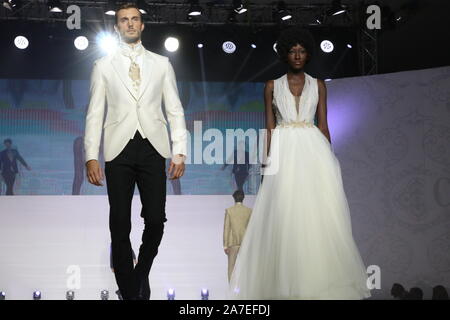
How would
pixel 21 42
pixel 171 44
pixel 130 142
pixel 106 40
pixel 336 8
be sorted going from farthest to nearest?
pixel 171 44 < pixel 21 42 < pixel 106 40 < pixel 336 8 < pixel 130 142

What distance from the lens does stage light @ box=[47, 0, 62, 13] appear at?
27.8ft

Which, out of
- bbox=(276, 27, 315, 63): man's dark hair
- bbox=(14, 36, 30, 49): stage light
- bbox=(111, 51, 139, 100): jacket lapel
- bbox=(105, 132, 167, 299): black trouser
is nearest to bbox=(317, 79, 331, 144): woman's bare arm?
bbox=(276, 27, 315, 63): man's dark hair

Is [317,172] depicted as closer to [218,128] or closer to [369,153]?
[369,153]

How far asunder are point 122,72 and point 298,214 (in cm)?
111

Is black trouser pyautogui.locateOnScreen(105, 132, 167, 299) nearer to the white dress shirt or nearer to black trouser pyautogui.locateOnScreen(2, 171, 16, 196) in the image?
the white dress shirt

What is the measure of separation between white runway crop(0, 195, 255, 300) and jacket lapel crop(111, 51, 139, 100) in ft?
16.4

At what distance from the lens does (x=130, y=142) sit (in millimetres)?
3270

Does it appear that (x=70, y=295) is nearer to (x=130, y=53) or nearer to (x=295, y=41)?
(x=130, y=53)

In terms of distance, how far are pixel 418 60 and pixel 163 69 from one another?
584 cm

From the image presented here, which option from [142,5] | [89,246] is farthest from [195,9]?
[89,246]

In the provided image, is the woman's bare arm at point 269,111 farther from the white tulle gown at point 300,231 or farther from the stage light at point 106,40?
the stage light at point 106,40

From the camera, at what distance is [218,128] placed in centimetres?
977

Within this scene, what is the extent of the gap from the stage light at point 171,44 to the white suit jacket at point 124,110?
6357 millimetres
